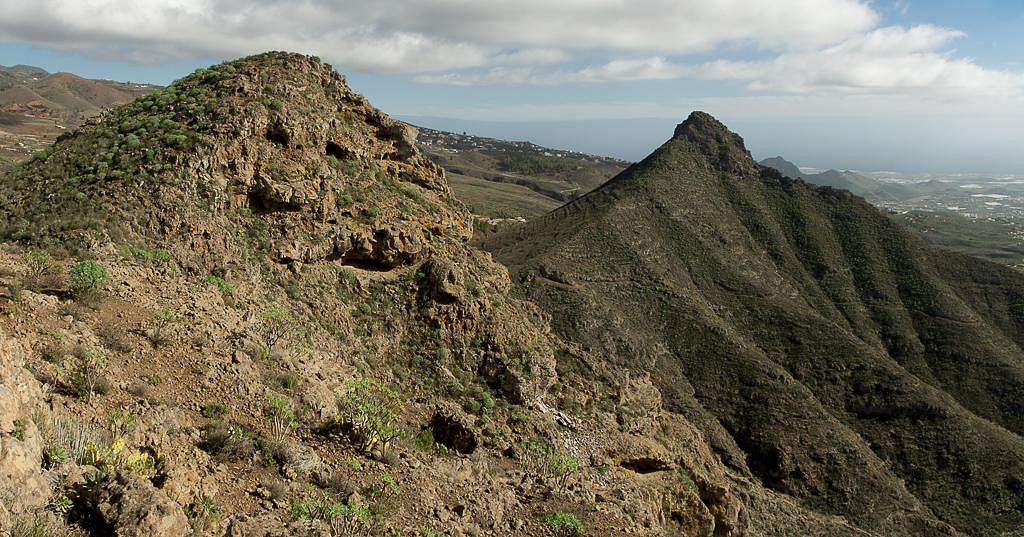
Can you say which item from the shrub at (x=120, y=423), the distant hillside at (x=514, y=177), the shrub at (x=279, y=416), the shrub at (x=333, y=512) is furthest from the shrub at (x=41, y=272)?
the distant hillside at (x=514, y=177)

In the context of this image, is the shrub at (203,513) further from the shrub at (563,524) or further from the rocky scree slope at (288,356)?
the shrub at (563,524)

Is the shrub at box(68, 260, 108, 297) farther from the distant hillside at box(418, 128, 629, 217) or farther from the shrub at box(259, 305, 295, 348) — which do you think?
the distant hillside at box(418, 128, 629, 217)

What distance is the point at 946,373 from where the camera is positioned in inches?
1679

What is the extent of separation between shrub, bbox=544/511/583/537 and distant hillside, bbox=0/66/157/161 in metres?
30.7

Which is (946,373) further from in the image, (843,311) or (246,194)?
(246,194)

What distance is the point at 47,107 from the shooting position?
93812mm

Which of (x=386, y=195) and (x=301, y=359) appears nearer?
(x=301, y=359)

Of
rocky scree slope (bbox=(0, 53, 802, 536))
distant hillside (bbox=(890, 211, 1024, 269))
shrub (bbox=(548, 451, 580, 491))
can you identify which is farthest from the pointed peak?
distant hillside (bbox=(890, 211, 1024, 269))

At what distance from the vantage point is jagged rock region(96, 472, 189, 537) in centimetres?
575

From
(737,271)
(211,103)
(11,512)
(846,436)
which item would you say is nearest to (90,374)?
(11,512)

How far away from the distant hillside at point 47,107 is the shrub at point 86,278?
23303 millimetres

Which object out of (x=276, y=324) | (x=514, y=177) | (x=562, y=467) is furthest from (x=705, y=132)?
(x=514, y=177)

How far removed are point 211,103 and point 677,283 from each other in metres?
35.8

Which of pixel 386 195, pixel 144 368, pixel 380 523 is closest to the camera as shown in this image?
pixel 380 523
